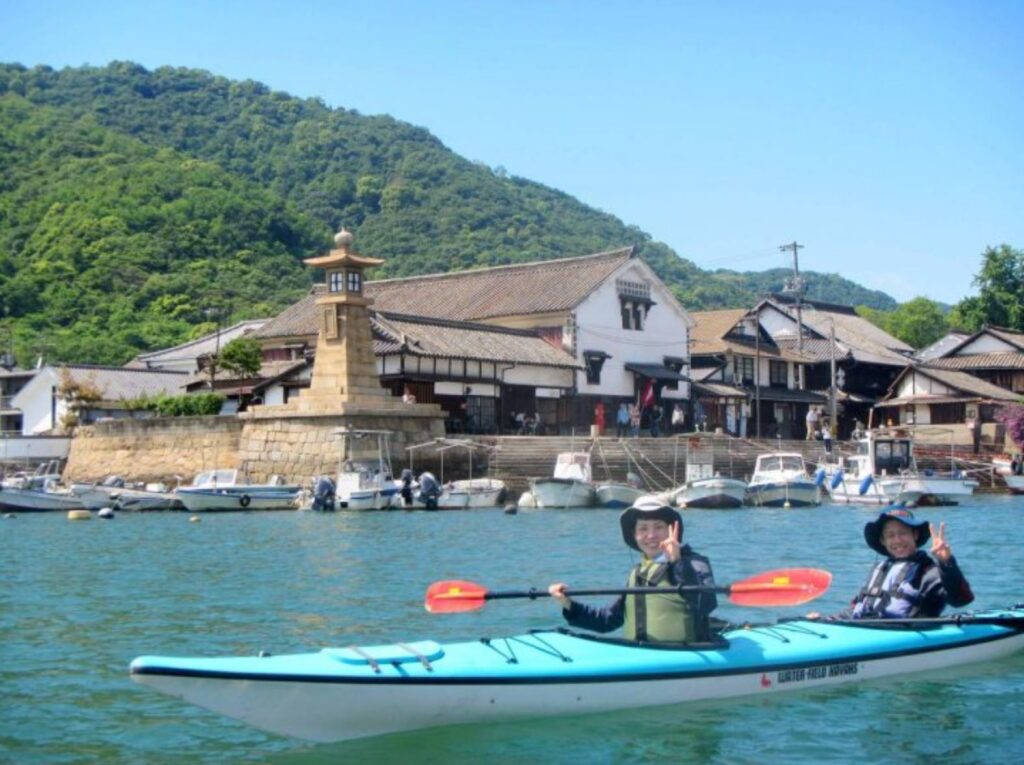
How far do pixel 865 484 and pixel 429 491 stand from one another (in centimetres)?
1379

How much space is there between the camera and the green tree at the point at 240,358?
45156 mm

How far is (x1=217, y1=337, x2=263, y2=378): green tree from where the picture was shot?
4516 cm

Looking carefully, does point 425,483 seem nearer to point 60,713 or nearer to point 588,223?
point 60,713

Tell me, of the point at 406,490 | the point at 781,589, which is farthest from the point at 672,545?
the point at 406,490

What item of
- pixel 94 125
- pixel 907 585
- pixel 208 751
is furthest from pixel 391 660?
pixel 94 125

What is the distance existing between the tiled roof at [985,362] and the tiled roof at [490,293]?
17943mm

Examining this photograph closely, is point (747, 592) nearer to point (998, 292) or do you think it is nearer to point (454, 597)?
point (454, 597)

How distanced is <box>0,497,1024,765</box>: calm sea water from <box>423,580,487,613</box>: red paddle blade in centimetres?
119

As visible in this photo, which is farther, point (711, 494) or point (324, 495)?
point (711, 494)

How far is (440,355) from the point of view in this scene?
4094cm

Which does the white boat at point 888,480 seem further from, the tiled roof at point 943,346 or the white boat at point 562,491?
the tiled roof at point 943,346

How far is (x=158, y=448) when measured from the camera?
41.2 meters

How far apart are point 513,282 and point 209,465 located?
672 inches

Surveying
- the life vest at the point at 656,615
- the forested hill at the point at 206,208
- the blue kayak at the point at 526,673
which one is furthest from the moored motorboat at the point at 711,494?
the forested hill at the point at 206,208
